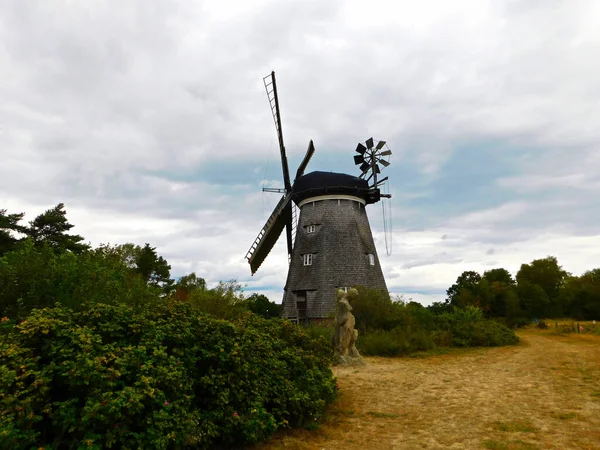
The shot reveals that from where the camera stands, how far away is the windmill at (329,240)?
22656 mm

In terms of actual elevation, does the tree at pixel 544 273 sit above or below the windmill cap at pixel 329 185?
below

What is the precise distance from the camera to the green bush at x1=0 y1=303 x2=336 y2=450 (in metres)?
3.97

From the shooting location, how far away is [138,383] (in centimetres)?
426

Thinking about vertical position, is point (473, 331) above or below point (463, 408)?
above

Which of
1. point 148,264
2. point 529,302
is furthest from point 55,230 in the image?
point 529,302

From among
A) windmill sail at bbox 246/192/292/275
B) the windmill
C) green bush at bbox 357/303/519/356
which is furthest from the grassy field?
windmill sail at bbox 246/192/292/275

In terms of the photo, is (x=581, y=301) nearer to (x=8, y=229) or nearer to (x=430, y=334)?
(x=430, y=334)

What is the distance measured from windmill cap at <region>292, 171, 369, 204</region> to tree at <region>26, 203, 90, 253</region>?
14.2 m

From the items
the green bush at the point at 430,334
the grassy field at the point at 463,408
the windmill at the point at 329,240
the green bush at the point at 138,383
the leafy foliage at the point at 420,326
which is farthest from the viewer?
the windmill at the point at 329,240

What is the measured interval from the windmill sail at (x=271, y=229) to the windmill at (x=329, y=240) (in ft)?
0.24

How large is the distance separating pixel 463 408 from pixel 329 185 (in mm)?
17686

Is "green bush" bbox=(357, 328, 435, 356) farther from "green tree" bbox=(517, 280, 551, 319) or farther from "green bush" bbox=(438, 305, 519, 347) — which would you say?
"green tree" bbox=(517, 280, 551, 319)

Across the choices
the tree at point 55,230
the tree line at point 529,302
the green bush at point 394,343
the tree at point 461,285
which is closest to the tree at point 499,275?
the tree at point 461,285

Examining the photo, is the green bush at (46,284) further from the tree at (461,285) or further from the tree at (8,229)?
the tree at (461,285)
